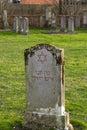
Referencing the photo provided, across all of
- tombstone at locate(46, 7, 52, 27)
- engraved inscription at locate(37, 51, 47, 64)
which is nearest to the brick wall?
tombstone at locate(46, 7, 52, 27)

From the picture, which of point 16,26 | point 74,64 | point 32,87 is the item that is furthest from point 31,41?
point 32,87

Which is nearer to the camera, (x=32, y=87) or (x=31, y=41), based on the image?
(x=32, y=87)

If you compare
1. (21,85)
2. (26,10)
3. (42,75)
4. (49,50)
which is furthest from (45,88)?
(26,10)

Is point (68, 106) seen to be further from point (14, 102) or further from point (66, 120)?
point (66, 120)

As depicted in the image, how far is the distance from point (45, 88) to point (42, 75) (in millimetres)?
261

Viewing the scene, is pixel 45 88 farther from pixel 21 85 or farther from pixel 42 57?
pixel 21 85

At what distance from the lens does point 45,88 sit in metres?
→ 8.50

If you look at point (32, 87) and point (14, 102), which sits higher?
point (32, 87)

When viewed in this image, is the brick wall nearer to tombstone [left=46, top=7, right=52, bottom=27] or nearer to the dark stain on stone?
tombstone [left=46, top=7, right=52, bottom=27]

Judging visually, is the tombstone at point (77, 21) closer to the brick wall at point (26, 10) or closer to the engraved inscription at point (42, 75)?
the brick wall at point (26, 10)

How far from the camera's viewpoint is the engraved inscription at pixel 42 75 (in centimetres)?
839

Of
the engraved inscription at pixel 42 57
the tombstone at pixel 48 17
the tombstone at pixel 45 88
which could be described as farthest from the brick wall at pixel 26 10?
the engraved inscription at pixel 42 57

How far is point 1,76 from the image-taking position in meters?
14.1

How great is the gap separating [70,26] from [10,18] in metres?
9.27
